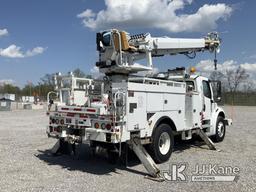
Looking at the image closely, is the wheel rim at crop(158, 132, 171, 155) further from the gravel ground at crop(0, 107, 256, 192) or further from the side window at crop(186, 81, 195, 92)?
the side window at crop(186, 81, 195, 92)

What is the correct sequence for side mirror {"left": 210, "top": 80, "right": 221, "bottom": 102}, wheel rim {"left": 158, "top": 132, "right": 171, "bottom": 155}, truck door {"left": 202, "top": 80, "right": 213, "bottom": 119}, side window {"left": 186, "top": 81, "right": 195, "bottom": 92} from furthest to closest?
1. side mirror {"left": 210, "top": 80, "right": 221, "bottom": 102}
2. truck door {"left": 202, "top": 80, "right": 213, "bottom": 119}
3. side window {"left": 186, "top": 81, "right": 195, "bottom": 92}
4. wheel rim {"left": 158, "top": 132, "right": 171, "bottom": 155}

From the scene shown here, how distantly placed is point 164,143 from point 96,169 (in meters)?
2.02

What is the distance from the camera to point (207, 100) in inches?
473

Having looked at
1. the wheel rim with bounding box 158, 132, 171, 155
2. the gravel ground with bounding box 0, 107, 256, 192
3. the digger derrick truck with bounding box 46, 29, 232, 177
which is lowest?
the gravel ground with bounding box 0, 107, 256, 192

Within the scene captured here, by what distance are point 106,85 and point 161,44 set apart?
2.14 m

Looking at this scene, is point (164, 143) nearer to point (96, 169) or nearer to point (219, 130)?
point (96, 169)

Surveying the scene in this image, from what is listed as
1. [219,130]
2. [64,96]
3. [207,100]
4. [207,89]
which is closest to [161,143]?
[64,96]

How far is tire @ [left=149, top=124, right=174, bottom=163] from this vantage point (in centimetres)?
866

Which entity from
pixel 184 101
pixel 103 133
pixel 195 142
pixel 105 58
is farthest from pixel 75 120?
pixel 195 142

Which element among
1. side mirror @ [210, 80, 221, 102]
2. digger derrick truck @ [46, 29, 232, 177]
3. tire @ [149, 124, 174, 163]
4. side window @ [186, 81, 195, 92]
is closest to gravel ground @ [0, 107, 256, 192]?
tire @ [149, 124, 174, 163]

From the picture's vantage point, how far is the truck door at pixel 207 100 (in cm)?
1184

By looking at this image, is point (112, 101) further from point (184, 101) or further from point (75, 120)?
point (184, 101)

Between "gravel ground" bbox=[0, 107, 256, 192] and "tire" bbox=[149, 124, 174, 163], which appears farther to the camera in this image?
"tire" bbox=[149, 124, 174, 163]

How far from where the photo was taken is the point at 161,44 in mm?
10031
